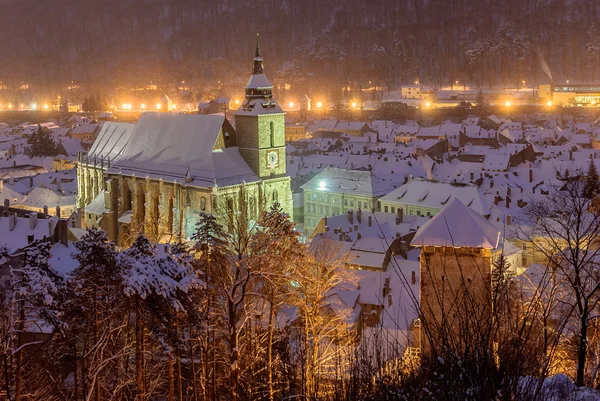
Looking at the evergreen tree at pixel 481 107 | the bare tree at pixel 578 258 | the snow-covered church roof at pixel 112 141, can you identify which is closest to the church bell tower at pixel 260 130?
the snow-covered church roof at pixel 112 141

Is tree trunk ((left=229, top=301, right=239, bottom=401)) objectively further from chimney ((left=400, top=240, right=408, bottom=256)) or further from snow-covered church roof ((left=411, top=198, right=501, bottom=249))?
chimney ((left=400, top=240, right=408, bottom=256))

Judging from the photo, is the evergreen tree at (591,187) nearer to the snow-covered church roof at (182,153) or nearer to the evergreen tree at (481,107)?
the snow-covered church roof at (182,153)

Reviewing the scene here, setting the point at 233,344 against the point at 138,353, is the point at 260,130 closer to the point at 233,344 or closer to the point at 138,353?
the point at 138,353

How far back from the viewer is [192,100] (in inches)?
4988

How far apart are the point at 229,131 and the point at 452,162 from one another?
24.8 m

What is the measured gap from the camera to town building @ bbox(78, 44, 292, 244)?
35.3 metres

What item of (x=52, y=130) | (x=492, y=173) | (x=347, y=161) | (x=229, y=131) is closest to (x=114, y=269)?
(x=229, y=131)

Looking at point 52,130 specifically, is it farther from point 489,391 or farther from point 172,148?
point 489,391

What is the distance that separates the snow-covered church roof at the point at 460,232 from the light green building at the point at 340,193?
27.8m

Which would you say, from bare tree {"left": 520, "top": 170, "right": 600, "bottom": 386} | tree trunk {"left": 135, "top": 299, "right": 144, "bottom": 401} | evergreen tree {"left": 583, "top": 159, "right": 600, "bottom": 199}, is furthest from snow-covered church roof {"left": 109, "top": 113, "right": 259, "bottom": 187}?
tree trunk {"left": 135, "top": 299, "right": 144, "bottom": 401}

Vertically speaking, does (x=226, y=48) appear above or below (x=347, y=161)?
above

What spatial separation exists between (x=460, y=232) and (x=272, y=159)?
72.0ft

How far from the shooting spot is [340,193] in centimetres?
4494

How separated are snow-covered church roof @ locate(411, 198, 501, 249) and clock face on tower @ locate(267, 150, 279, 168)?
2110 centimetres
